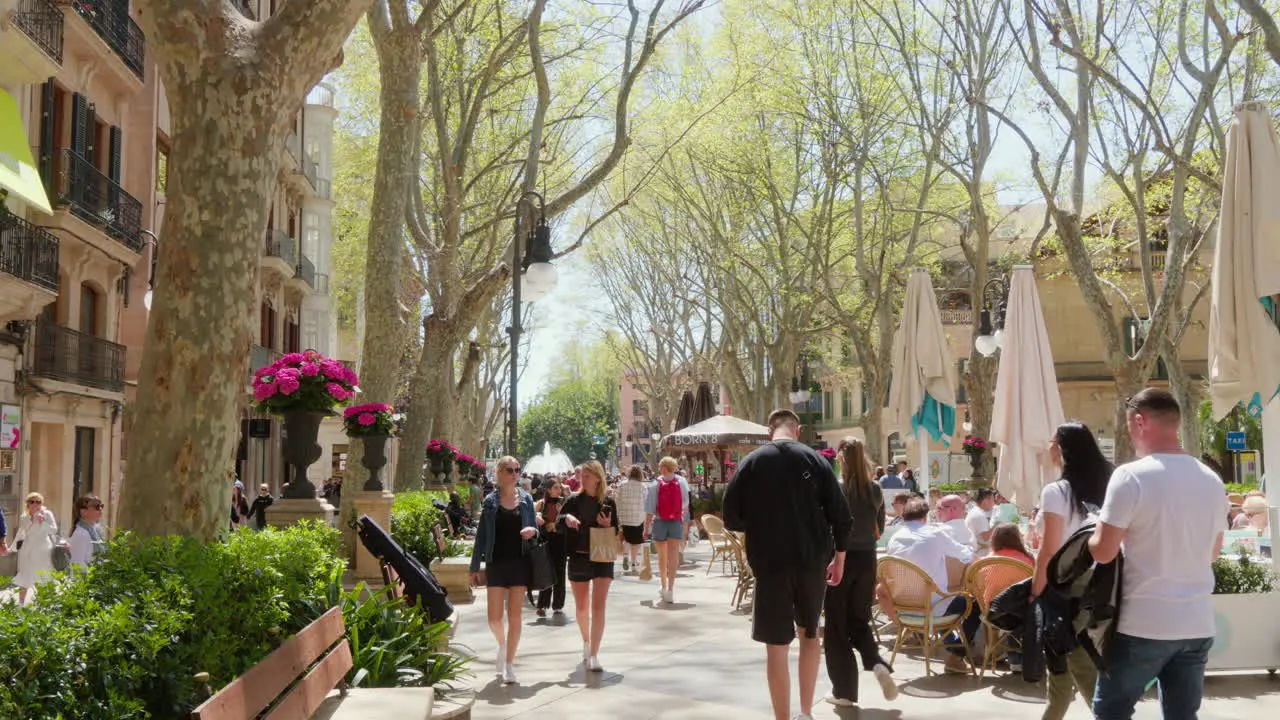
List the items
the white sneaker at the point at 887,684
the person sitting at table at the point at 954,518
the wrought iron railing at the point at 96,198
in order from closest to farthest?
the white sneaker at the point at 887,684, the person sitting at table at the point at 954,518, the wrought iron railing at the point at 96,198

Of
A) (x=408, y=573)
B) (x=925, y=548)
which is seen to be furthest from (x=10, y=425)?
(x=925, y=548)

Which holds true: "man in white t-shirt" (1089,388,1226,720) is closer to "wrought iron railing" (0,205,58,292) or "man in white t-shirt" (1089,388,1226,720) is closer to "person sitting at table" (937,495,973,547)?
"person sitting at table" (937,495,973,547)

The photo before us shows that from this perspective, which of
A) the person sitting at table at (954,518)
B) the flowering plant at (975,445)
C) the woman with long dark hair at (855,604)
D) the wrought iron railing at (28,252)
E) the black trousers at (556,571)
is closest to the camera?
the woman with long dark hair at (855,604)

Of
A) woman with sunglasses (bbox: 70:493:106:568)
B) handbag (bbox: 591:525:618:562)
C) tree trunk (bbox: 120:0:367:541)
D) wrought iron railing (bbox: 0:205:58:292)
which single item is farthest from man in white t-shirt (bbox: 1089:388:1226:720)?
wrought iron railing (bbox: 0:205:58:292)

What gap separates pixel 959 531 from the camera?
10.1 m

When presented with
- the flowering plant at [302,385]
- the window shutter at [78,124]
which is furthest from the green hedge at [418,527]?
the window shutter at [78,124]

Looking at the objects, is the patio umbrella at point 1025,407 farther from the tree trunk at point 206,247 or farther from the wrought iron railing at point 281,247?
the wrought iron railing at point 281,247

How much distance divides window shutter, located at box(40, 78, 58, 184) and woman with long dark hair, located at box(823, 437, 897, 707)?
16239 mm

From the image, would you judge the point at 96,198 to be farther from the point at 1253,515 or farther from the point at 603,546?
the point at 1253,515

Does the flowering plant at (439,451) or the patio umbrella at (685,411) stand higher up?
the patio umbrella at (685,411)

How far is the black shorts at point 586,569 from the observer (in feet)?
31.7

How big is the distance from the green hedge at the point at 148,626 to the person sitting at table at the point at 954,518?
Result: 19.2ft

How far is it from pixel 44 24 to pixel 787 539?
17.5 m

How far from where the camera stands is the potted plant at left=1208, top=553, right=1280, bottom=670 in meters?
7.98
